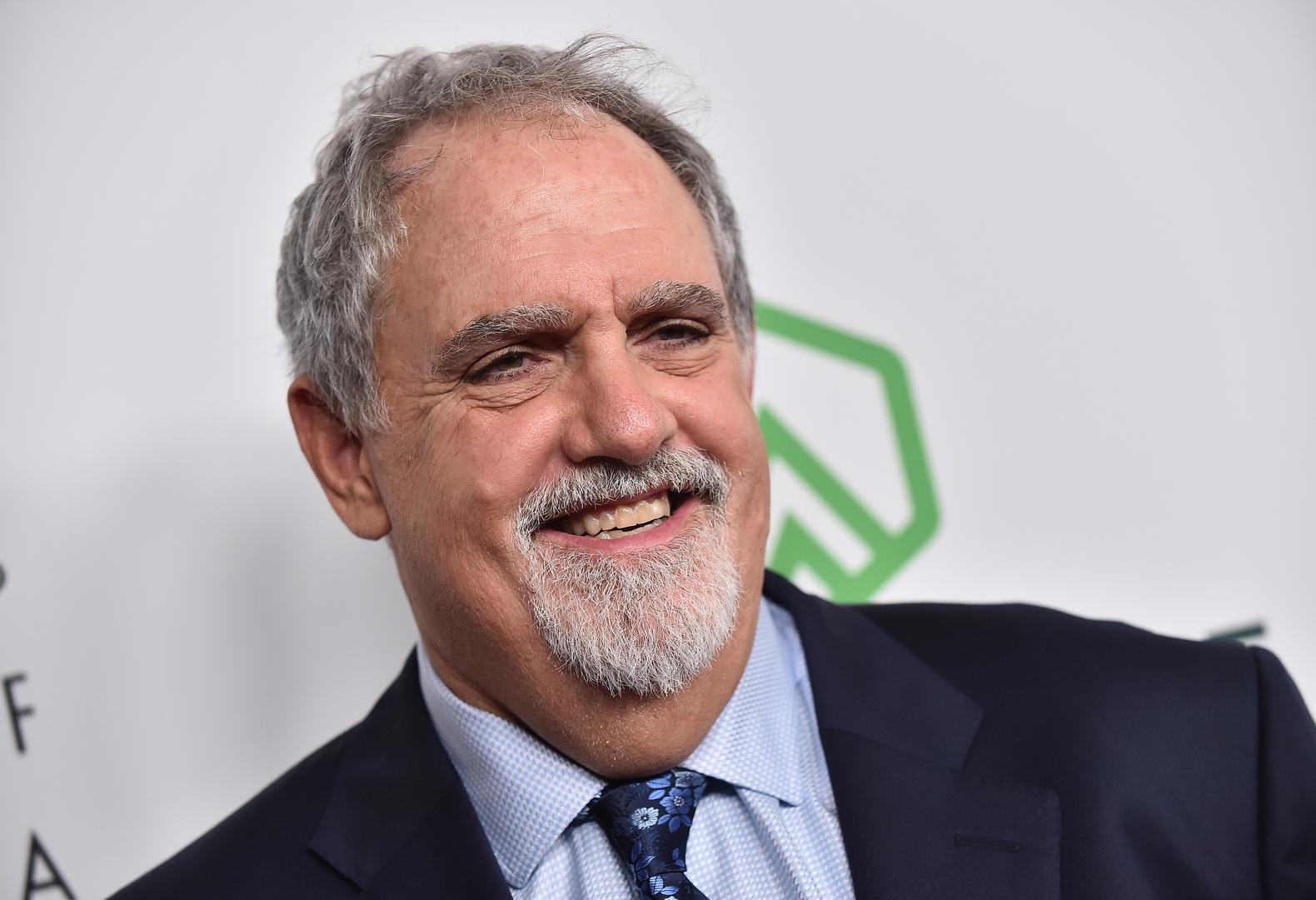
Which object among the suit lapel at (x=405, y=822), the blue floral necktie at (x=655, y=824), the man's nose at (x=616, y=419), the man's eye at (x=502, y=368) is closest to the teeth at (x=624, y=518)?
the man's nose at (x=616, y=419)

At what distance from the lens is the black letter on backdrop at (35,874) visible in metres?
2.30

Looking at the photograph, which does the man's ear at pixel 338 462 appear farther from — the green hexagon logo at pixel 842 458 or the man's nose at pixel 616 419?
the green hexagon logo at pixel 842 458

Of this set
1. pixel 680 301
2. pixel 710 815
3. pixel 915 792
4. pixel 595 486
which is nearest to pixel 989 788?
pixel 915 792

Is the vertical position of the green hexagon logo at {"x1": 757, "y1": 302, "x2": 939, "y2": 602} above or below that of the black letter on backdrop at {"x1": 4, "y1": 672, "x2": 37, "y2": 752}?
above

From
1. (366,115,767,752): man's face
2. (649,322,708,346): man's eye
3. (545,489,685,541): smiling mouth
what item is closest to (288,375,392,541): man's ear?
(366,115,767,752): man's face

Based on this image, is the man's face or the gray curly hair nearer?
the man's face

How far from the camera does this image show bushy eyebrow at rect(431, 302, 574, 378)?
169 cm

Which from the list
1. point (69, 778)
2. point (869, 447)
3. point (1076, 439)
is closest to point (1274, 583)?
point (1076, 439)

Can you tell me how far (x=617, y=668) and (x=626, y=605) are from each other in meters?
0.09

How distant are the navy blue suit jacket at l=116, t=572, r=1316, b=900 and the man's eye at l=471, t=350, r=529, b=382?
0.57 metres

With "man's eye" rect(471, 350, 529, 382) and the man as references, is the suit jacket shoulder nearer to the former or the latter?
the man

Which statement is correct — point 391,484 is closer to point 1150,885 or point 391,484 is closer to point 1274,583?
point 1150,885

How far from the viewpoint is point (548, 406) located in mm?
1722

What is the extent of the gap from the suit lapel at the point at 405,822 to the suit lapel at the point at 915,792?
0.53m
